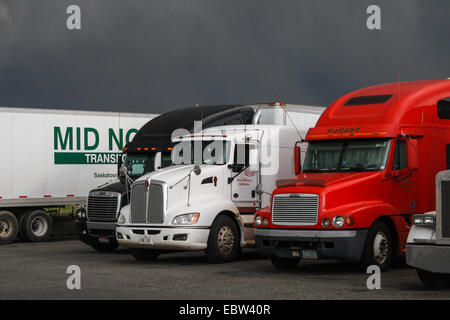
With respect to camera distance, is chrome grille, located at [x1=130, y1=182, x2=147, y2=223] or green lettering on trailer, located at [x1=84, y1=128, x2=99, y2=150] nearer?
chrome grille, located at [x1=130, y1=182, x2=147, y2=223]

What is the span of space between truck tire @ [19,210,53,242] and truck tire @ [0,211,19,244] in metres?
0.33

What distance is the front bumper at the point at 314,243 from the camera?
14.9 meters

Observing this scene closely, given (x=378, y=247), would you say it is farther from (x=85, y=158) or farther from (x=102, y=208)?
(x=85, y=158)

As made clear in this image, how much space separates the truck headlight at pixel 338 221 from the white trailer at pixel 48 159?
1297 centimetres

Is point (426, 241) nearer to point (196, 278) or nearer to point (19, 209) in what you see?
point (196, 278)

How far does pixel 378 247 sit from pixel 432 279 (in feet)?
7.64

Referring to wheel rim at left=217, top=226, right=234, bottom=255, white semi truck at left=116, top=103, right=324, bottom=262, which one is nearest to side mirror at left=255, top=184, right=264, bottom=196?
white semi truck at left=116, top=103, right=324, bottom=262

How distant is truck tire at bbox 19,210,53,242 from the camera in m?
25.5

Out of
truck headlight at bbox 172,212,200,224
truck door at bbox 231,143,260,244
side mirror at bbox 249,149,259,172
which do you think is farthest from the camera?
truck door at bbox 231,143,260,244

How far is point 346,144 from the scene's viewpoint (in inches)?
648

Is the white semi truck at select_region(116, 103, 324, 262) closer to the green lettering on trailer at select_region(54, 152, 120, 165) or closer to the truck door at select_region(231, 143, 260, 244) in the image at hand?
the truck door at select_region(231, 143, 260, 244)

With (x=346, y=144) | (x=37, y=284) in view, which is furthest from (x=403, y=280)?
(x=37, y=284)

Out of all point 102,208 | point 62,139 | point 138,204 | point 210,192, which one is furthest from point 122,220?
point 62,139

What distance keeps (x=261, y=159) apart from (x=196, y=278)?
4534 millimetres
